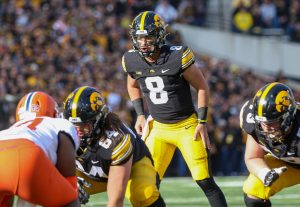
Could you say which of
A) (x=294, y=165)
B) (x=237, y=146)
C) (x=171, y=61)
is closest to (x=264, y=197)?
(x=294, y=165)

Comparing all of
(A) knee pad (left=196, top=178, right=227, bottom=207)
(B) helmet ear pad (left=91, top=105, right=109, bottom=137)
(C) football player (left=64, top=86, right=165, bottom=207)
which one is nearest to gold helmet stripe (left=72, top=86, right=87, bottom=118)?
(C) football player (left=64, top=86, right=165, bottom=207)

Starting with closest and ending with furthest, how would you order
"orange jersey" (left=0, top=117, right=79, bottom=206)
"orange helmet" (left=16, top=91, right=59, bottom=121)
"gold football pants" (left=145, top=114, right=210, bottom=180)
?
"orange jersey" (left=0, top=117, right=79, bottom=206) → "orange helmet" (left=16, top=91, right=59, bottom=121) → "gold football pants" (left=145, top=114, right=210, bottom=180)

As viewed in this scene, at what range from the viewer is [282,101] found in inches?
221

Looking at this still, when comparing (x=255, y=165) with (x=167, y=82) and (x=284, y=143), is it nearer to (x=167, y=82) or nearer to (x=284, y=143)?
(x=284, y=143)

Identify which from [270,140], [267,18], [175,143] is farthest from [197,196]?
[267,18]

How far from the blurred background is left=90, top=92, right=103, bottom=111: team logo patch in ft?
21.3

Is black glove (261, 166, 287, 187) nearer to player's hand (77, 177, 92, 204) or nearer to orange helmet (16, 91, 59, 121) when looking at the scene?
player's hand (77, 177, 92, 204)

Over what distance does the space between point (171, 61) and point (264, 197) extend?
157 centimetres

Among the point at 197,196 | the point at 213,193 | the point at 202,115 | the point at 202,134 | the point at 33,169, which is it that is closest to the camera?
the point at 33,169

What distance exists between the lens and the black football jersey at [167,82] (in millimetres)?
6918

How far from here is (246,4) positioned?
18.5 meters

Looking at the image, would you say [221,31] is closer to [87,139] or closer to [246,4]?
[246,4]

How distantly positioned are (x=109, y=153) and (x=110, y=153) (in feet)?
0.03

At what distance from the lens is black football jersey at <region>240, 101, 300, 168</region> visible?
5.79m
